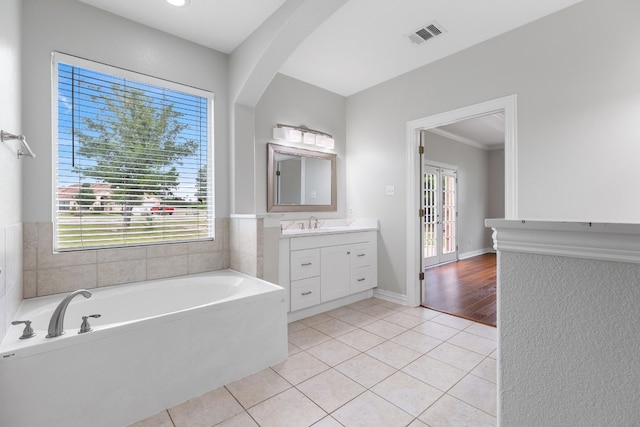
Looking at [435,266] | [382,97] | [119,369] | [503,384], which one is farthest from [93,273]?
[435,266]

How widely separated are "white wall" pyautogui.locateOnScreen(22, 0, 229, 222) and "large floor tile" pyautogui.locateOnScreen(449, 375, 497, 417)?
9.66 feet

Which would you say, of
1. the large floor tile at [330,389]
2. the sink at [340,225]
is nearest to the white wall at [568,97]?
the sink at [340,225]

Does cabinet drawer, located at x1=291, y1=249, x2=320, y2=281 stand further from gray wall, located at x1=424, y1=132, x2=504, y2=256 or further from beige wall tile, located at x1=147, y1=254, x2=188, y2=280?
gray wall, located at x1=424, y1=132, x2=504, y2=256

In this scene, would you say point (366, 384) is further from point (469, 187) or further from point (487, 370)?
point (469, 187)

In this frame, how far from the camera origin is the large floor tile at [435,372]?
6.16 ft

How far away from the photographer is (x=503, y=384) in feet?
2.06

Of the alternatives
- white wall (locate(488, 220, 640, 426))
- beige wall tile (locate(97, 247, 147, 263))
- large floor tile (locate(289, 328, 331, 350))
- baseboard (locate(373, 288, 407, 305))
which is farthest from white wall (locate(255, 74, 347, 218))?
white wall (locate(488, 220, 640, 426))

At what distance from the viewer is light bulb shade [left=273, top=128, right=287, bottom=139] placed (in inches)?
131

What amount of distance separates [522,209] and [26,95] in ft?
12.2

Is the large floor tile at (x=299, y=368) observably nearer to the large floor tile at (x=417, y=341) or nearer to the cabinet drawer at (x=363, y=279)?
the large floor tile at (x=417, y=341)

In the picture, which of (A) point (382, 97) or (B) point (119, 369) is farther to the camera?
(A) point (382, 97)

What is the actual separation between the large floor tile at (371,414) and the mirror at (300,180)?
2.10m

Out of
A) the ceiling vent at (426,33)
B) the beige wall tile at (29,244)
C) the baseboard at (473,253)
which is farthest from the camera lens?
the baseboard at (473,253)

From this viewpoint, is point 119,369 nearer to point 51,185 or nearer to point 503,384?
point 51,185
